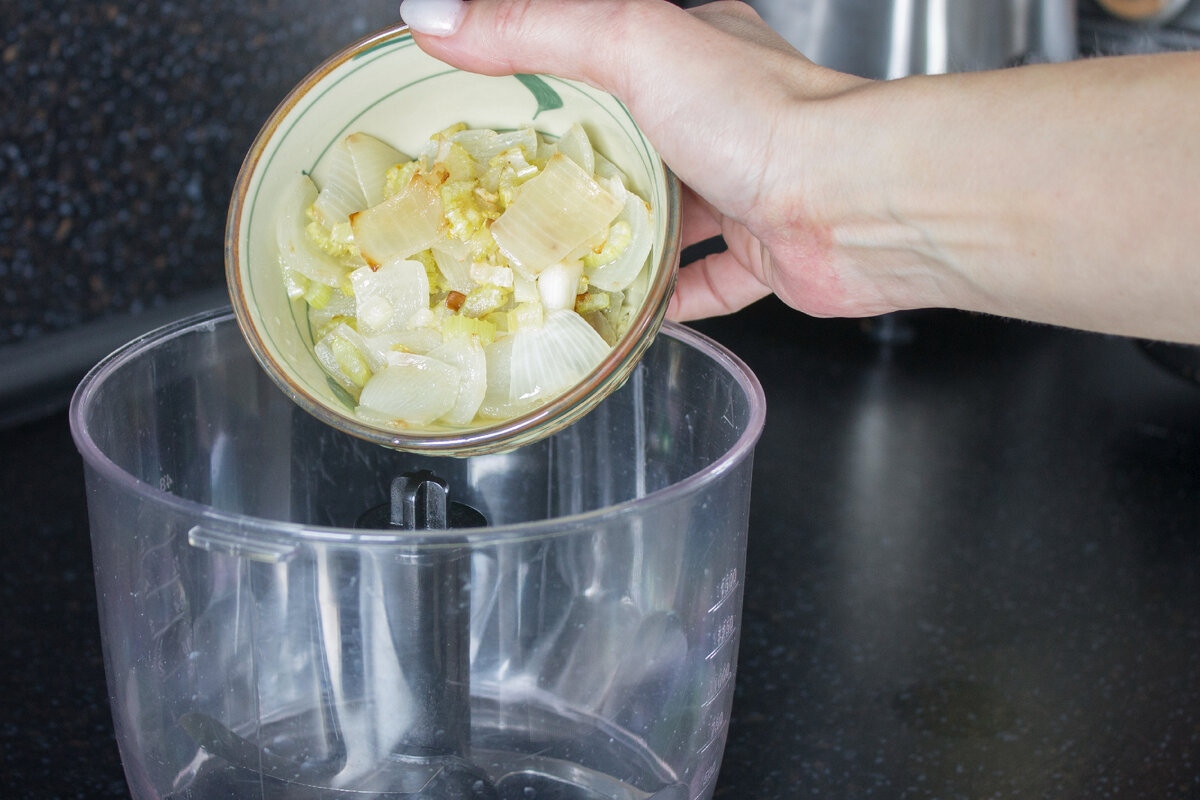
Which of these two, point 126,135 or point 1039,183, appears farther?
point 126,135

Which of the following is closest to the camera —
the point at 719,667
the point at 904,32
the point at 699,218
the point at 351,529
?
the point at 351,529

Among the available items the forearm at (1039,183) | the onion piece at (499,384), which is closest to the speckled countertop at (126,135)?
the onion piece at (499,384)

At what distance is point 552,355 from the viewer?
1.82ft

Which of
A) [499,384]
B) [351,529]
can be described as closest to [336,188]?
[499,384]

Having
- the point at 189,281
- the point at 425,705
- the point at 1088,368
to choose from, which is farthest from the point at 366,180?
the point at 1088,368

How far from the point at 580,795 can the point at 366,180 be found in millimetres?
309

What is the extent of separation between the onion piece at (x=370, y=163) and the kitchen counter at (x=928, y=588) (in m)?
0.32

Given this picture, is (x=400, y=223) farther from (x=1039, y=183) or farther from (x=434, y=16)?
(x=1039, y=183)

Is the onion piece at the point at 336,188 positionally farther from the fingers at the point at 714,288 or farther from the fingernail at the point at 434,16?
the fingers at the point at 714,288

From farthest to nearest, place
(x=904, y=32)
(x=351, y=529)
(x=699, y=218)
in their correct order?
(x=904, y=32), (x=699, y=218), (x=351, y=529)

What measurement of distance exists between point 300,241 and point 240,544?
0.20 m

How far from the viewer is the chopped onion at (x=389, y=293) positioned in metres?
0.58

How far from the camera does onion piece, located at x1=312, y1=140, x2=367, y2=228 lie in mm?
580

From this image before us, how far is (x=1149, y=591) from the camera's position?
780 millimetres
